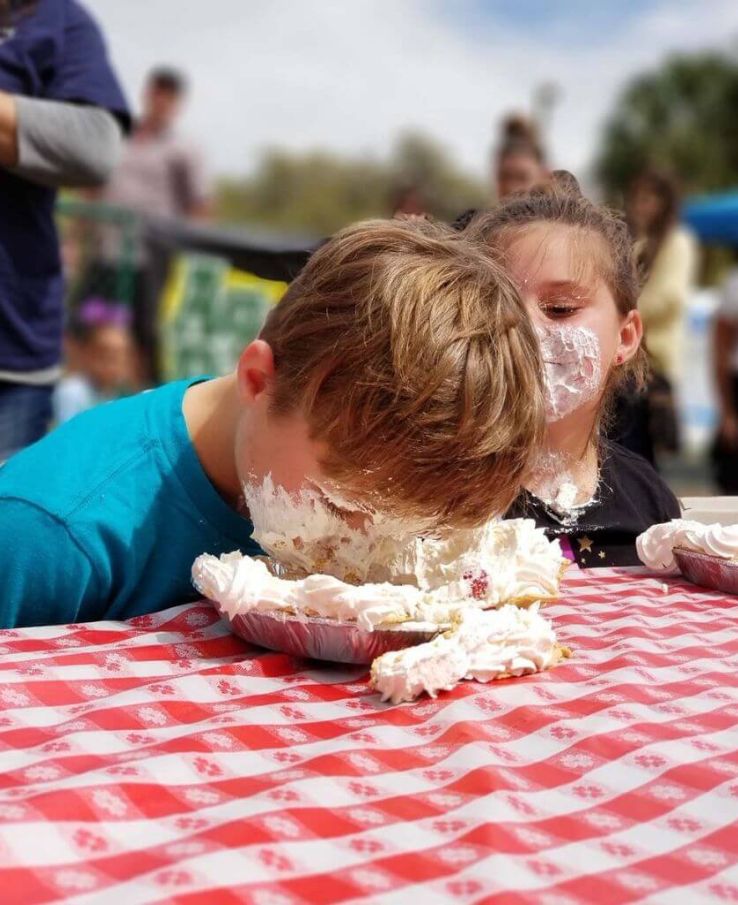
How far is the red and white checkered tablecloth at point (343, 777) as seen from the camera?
31.3 inches

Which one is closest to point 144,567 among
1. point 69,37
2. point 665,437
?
point 69,37

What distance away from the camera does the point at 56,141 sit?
2.26m

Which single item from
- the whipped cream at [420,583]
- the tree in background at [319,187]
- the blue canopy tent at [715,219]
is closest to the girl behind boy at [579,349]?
the whipped cream at [420,583]

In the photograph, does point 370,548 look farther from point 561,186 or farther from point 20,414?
point 20,414

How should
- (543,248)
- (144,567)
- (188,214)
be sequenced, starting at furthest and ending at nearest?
(188,214), (543,248), (144,567)

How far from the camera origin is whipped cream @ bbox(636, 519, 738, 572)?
175cm

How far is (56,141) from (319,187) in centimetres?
3930

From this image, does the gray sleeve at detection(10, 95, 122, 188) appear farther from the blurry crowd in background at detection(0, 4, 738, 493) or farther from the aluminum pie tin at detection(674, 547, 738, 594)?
the aluminum pie tin at detection(674, 547, 738, 594)

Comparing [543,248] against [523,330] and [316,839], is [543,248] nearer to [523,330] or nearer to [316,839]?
[523,330]

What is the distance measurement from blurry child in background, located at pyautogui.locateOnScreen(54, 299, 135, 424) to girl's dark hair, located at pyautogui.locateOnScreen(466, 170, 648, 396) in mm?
4058

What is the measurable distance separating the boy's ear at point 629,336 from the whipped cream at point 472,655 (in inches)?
34.1

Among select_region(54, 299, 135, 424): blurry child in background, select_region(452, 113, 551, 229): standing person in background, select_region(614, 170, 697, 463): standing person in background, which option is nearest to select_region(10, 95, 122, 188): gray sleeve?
select_region(452, 113, 551, 229): standing person in background

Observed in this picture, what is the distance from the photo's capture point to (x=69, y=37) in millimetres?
2367

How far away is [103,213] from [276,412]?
544 cm
